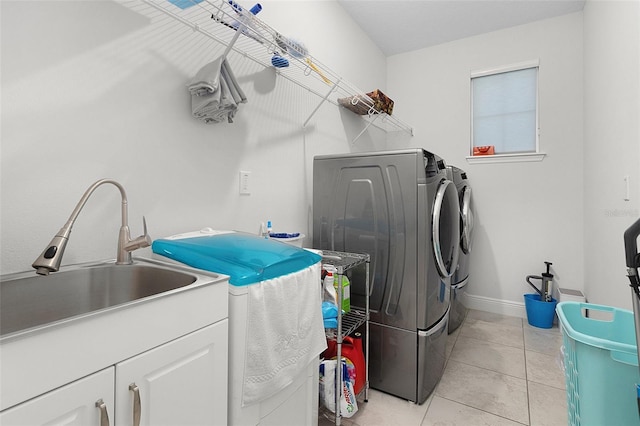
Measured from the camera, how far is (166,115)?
142cm

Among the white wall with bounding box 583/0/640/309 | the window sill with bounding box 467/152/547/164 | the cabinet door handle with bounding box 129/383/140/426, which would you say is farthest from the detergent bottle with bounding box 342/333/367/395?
the window sill with bounding box 467/152/547/164

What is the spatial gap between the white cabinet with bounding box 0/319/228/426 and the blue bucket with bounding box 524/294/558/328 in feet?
10.3

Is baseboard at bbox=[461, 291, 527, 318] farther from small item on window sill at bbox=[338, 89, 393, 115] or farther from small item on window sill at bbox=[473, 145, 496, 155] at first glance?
small item on window sill at bbox=[338, 89, 393, 115]

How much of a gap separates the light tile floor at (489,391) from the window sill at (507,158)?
1.73 meters

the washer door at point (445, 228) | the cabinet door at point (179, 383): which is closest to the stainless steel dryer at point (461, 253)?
the washer door at point (445, 228)

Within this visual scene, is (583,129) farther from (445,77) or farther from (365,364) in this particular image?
(365,364)

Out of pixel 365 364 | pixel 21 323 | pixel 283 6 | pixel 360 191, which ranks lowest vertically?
pixel 365 364

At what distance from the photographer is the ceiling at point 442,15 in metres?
2.87

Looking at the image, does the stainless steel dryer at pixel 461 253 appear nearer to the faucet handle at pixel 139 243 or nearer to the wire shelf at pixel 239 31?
the wire shelf at pixel 239 31

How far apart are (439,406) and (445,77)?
3374 millimetres

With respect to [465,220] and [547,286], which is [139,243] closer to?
[465,220]

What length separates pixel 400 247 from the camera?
1911mm

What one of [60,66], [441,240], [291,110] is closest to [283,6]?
[291,110]

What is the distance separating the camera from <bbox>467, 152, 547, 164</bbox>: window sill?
10.5 ft
